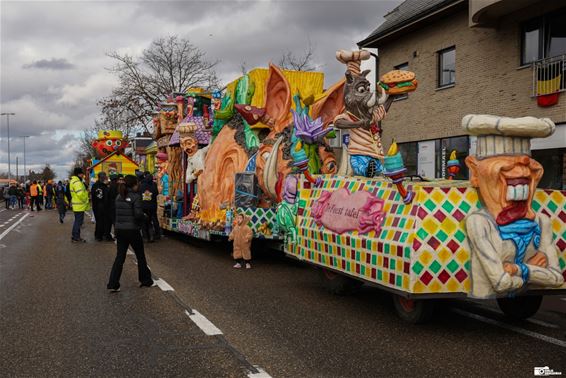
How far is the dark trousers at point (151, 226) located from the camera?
576 inches

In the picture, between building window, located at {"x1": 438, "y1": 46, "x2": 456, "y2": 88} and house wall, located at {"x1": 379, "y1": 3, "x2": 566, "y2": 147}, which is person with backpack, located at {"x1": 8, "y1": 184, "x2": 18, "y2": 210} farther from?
building window, located at {"x1": 438, "y1": 46, "x2": 456, "y2": 88}

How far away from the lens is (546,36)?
14.7m

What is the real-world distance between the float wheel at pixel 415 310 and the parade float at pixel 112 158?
22.3m

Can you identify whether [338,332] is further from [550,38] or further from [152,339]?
[550,38]

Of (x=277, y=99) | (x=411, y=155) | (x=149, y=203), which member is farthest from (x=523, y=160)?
(x=411, y=155)

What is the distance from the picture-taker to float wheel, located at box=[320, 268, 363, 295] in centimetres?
750

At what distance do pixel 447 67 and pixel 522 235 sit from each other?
46.6ft

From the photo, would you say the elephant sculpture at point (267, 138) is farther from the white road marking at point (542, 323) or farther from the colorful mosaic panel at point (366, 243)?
the white road marking at point (542, 323)

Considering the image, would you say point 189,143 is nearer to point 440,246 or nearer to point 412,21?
point 412,21

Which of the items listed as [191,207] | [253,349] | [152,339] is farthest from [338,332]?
[191,207]

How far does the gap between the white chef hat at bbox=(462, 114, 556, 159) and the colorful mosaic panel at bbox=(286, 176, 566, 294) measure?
453 mm

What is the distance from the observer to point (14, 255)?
12062mm

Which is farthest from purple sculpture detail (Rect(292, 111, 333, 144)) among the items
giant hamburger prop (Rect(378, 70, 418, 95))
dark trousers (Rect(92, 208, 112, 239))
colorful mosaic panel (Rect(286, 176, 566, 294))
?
dark trousers (Rect(92, 208, 112, 239))

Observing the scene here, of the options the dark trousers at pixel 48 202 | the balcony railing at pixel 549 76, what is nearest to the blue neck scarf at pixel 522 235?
the balcony railing at pixel 549 76
